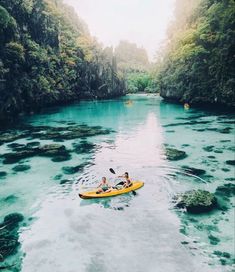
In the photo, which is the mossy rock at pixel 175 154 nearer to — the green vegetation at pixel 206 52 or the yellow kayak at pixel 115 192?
the yellow kayak at pixel 115 192

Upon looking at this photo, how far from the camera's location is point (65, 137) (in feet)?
94.4

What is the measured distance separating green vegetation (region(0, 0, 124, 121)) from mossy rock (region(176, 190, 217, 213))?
2517 centimetres

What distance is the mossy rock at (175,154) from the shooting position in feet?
66.5

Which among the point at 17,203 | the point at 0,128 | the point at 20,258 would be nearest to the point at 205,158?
the point at 17,203

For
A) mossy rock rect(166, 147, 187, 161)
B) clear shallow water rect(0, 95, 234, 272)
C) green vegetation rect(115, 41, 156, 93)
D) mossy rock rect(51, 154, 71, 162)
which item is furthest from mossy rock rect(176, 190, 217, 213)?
green vegetation rect(115, 41, 156, 93)

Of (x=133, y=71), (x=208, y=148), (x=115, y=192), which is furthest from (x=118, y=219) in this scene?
(x=133, y=71)

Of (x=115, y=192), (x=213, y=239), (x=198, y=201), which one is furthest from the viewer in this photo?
(x=115, y=192)

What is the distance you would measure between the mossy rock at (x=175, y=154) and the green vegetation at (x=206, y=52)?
61.6 ft

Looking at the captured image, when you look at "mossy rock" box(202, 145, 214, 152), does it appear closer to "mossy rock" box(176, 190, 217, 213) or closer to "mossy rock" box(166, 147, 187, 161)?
"mossy rock" box(166, 147, 187, 161)

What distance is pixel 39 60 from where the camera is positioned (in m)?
44.4

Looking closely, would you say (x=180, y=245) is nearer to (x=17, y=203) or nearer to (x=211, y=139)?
(x=17, y=203)

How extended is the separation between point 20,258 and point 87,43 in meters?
78.5

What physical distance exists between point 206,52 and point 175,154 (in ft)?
79.7

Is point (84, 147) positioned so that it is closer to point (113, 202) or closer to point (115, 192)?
point (115, 192)
